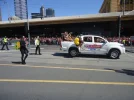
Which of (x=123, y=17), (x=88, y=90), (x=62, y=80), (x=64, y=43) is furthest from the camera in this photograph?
(x=123, y=17)

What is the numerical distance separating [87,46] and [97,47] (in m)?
0.79

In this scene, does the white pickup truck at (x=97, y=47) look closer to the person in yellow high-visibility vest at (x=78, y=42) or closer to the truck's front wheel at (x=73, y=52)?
the truck's front wheel at (x=73, y=52)

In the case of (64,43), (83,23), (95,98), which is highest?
(83,23)

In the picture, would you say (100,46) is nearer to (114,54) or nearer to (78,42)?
(114,54)

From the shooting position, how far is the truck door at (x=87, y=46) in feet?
58.5

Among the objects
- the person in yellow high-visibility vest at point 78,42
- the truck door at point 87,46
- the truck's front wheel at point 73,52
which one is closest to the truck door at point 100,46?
the truck door at point 87,46

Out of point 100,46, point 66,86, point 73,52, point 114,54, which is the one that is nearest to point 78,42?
point 73,52

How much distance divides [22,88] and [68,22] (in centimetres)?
3513

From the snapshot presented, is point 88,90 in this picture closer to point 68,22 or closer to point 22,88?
point 22,88

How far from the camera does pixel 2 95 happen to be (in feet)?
22.5

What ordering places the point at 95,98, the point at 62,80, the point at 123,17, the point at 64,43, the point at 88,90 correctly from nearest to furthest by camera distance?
the point at 95,98, the point at 88,90, the point at 62,80, the point at 64,43, the point at 123,17

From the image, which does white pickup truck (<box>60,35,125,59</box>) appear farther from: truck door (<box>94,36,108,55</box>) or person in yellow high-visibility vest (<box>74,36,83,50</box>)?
person in yellow high-visibility vest (<box>74,36,83,50</box>)

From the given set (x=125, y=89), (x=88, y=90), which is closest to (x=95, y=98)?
(x=88, y=90)

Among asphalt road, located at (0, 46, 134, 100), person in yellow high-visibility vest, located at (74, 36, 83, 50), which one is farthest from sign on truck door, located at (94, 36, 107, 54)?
asphalt road, located at (0, 46, 134, 100)
